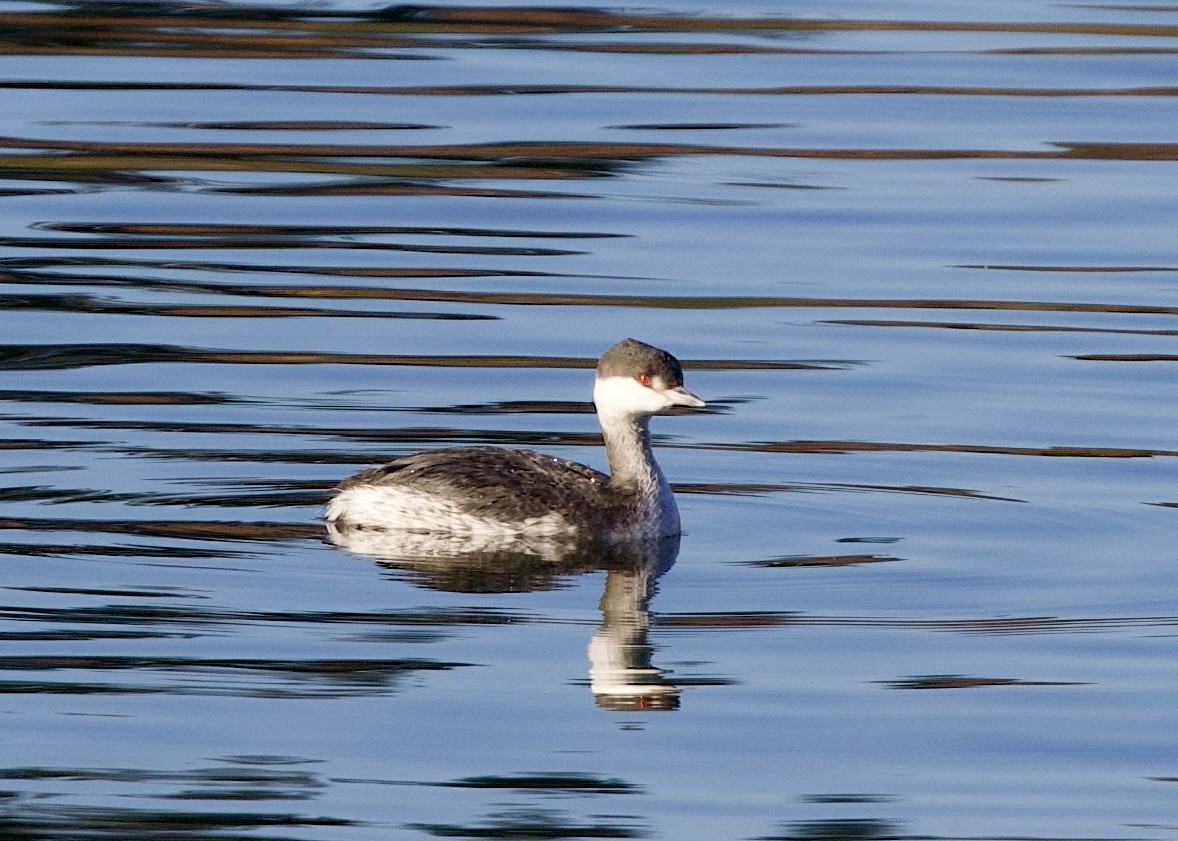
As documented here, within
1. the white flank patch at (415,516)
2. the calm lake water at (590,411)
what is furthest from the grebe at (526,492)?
the calm lake water at (590,411)

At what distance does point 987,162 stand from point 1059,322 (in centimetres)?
412

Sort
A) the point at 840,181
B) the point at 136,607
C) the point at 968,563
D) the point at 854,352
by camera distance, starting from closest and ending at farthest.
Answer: the point at 136,607 < the point at 968,563 < the point at 854,352 < the point at 840,181

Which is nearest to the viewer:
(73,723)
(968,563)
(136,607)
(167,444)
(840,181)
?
(73,723)

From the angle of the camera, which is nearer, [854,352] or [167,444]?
[167,444]

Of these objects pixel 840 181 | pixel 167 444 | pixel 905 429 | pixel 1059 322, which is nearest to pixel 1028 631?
pixel 905 429

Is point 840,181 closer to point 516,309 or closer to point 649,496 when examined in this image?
point 516,309

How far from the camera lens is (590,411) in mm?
13086

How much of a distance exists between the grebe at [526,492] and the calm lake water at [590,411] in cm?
22

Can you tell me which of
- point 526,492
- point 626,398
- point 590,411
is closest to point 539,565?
point 526,492

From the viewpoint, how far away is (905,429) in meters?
12.5

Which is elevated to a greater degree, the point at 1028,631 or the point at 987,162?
the point at 987,162

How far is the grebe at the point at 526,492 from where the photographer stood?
35.7 ft

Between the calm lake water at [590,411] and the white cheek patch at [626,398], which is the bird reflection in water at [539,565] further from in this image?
the white cheek patch at [626,398]

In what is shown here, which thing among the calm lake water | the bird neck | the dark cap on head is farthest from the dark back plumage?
→ the dark cap on head
